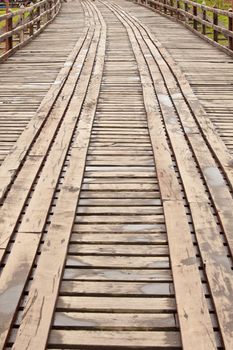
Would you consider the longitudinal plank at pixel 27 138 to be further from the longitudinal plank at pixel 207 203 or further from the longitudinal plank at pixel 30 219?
the longitudinal plank at pixel 207 203

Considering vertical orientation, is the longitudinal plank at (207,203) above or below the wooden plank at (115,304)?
below

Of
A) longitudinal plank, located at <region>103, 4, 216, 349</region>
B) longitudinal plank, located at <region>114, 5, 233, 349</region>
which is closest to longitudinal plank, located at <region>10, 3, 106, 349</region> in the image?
longitudinal plank, located at <region>103, 4, 216, 349</region>

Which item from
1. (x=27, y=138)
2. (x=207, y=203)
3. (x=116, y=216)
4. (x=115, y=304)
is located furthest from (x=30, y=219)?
(x=27, y=138)

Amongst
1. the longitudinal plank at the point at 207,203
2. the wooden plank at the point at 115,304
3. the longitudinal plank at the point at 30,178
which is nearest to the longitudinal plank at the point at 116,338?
the wooden plank at the point at 115,304

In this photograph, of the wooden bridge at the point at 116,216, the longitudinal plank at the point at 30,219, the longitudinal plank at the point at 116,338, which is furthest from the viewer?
the longitudinal plank at the point at 30,219

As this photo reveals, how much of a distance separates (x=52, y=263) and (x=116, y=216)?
82 centimetres

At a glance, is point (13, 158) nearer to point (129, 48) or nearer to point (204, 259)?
point (204, 259)

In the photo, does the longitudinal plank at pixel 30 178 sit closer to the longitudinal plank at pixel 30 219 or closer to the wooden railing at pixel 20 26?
the longitudinal plank at pixel 30 219

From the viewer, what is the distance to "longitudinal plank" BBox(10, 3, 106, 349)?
2605mm

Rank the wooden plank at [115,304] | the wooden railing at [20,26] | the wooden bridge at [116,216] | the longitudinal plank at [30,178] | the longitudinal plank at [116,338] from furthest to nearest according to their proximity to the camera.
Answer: the wooden railing at [20,26]
the longitudinal plank at [30,178]
the wooden plank at [115,304]
the wooden bridge at [116,216]
the longitudinal plank at [116,338]

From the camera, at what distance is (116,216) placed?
12.7ft

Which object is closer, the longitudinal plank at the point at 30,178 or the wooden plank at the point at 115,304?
the wooden plank at the point at 115,304

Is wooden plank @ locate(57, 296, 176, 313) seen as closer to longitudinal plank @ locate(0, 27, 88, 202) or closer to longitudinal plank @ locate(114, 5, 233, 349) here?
longitudinal plank @ locate(114, 5, 233, 349)

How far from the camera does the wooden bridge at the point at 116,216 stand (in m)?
2.69
